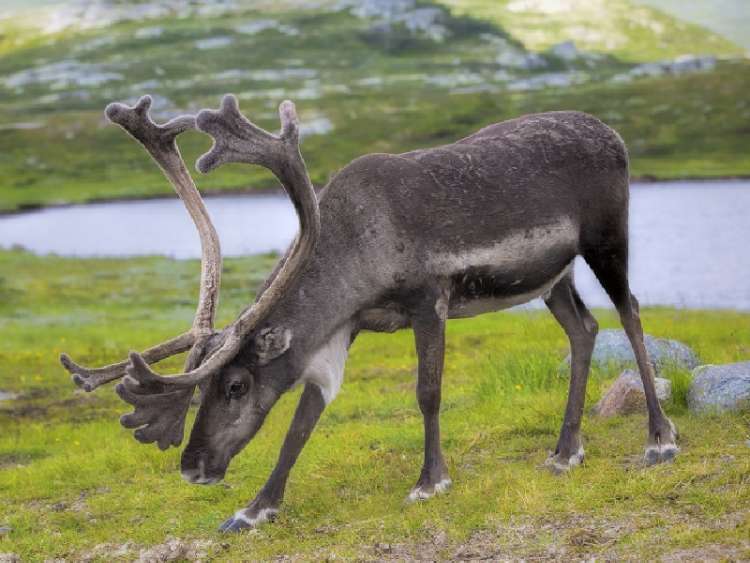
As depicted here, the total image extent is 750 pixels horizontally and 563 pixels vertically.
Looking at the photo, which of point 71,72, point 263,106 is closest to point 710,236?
point 263,106

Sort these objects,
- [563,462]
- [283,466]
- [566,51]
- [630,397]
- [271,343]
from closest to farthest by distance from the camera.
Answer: [271,343] → [283,466] → [563,462] → [630,397] → [566,51]

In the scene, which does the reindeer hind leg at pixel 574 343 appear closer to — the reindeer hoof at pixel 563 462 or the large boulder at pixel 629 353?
the reindeer hoof at pixel 563 462

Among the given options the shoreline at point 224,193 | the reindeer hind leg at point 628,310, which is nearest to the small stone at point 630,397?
the reindeer hind leg at point 628,310

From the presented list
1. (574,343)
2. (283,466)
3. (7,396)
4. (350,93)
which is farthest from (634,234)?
(350,93)

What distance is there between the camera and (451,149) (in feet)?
33.1

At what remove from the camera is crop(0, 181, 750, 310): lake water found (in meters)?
39.7

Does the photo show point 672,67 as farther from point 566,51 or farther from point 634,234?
point 634,234

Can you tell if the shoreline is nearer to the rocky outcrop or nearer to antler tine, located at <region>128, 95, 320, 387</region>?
the rocky outcrop

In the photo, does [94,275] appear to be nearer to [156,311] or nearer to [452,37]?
[156,311]

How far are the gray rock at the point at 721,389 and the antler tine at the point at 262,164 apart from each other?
218 inches

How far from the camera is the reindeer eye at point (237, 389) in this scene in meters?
9.05

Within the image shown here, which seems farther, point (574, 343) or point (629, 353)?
point (629, 353)

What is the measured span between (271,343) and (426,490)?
2.19 metres

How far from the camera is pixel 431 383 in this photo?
962 cm
